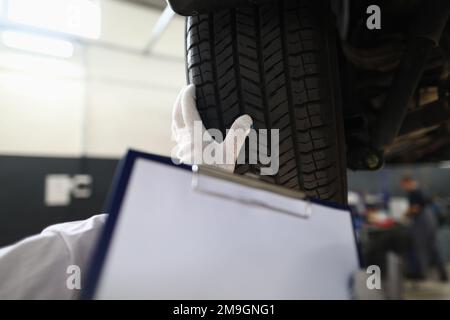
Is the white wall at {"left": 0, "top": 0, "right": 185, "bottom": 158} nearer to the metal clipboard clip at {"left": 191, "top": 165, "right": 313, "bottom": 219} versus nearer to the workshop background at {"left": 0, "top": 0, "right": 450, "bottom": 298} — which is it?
the workshop background at {"left": 0, "top": 0, "right": 450, "bottom": 298}

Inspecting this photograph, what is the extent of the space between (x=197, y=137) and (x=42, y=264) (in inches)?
11.7

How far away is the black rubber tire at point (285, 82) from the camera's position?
1.51 ft

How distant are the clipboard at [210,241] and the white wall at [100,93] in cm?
218

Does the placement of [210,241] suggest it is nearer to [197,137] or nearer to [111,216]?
[111,216]

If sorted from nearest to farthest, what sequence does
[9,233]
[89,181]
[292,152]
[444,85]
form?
[292,152]
[444,85]
[9,233]
[89,181]

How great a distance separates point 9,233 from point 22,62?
1252mm

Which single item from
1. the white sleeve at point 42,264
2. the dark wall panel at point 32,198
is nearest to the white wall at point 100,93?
the dark wall panel at point 32,198

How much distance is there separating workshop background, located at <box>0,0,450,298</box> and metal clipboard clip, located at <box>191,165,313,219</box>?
1.74m

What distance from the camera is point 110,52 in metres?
2.34

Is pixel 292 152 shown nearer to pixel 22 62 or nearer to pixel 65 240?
pixel 65 240

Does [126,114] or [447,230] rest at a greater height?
[126,114]

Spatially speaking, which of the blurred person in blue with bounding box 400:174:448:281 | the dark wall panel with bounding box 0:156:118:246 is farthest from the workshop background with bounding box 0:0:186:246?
the blurred person in blue with bounding box 400:174:448:281

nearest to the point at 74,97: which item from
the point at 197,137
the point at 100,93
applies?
the point at 100,93

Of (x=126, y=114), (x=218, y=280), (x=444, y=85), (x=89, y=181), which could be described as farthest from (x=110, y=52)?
(x=218, y=280)
